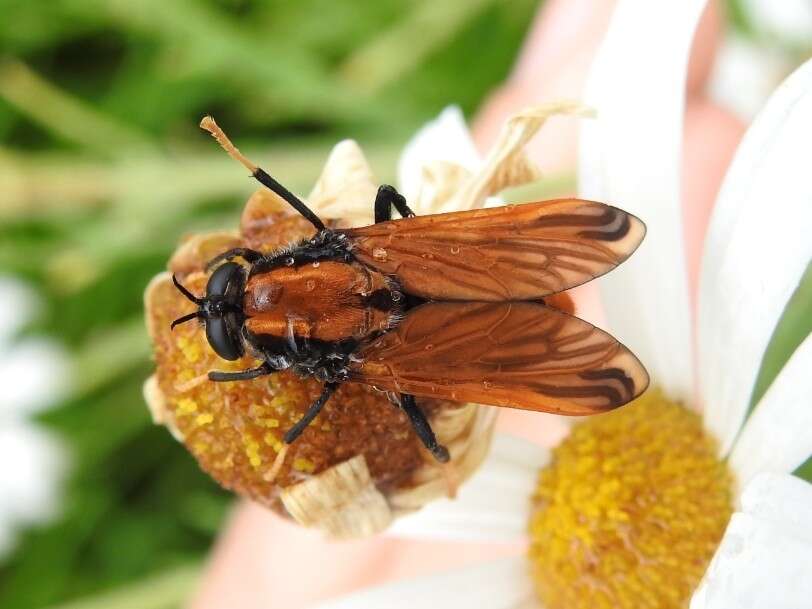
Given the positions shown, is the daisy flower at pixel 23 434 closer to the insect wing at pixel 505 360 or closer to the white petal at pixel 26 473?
the white petal at pixel 26 473

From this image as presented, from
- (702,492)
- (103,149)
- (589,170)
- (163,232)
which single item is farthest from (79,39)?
(702,492)

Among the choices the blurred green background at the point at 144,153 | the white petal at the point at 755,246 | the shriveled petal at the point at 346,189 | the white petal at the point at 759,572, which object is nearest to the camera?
the white petal at the point at 759,572

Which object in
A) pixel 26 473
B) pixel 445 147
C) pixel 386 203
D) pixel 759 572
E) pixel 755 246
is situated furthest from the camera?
pixel 26 473

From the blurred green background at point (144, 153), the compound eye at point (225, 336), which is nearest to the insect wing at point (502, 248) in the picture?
the compound eye at point (225, 336)

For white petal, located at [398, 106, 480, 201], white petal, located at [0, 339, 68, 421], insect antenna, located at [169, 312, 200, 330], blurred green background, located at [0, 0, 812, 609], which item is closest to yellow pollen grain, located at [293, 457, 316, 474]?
insect antenna, located at [169, 312, 200, 330]

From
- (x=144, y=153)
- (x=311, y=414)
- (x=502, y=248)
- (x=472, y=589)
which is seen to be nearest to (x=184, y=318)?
(x=311, y=414)

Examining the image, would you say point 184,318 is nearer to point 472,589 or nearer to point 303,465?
point 303,465
